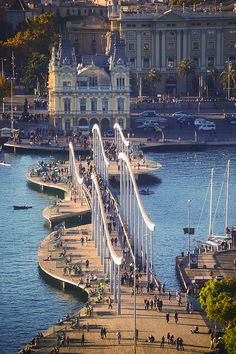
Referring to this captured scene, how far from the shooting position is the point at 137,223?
269 feet

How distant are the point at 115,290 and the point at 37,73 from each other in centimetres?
7692

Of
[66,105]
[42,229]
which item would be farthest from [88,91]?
[42,229]

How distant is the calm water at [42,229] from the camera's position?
6831 cm

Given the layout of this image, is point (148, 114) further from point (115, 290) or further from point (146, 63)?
point (115, 290)

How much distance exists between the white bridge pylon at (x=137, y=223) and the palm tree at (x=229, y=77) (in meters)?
48.3

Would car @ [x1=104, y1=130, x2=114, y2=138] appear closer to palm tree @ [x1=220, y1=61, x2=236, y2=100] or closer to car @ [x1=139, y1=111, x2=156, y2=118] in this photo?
car @ [x1=139, y1=111, x2=156, y2=118]

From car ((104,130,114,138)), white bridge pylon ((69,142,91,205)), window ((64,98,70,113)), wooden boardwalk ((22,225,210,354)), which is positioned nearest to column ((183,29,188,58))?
window ((64,98,70,113))

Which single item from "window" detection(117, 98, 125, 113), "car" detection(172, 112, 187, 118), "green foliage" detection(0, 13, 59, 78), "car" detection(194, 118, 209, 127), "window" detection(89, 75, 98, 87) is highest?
"green foliage" detection(0, 13, 59, 78)

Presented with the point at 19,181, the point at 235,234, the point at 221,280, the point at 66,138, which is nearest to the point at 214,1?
the point at 66,138

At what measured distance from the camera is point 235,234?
78.8 meters

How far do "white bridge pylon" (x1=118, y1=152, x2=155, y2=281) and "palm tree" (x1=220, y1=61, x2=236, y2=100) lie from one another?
4826 centimetres

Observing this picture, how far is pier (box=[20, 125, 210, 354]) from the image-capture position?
62188 millimetres

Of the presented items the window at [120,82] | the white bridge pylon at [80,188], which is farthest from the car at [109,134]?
the white bridge pylon at [80,188]

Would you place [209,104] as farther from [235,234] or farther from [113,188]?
[235,234]
